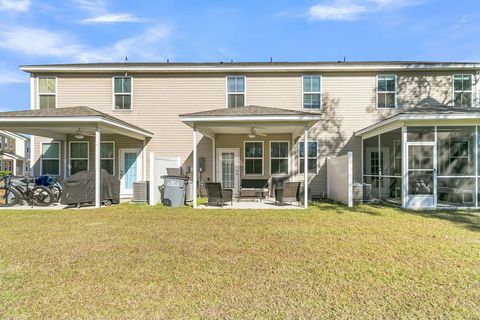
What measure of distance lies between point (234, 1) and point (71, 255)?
427 inches

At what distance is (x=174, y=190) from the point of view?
10.2 m

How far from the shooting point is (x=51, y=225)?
6.87 m

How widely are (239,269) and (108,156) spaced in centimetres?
1129

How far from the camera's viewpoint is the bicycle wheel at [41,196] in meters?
9.92

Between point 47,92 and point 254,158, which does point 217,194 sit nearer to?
point 254,158

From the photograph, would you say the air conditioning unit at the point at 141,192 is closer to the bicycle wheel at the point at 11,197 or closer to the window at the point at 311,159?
the bicycle wheel at the point at 11,197

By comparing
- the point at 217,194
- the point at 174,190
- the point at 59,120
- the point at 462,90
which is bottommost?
the point at 217,194

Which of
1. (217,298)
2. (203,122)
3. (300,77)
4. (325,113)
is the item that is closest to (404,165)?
(325,113)

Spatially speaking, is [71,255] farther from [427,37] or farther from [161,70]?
[427,37]

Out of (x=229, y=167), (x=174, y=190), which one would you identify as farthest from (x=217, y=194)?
(x=229, y=167)

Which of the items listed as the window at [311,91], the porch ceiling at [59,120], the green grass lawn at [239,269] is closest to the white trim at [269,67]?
the window at [311,91]

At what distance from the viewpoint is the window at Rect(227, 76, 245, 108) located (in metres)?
13.2

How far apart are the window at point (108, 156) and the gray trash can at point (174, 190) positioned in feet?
14.6

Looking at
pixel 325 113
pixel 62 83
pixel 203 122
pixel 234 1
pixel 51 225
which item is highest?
pixel 234 1
